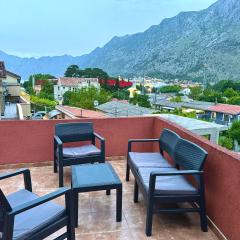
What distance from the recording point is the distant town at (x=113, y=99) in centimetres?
2560

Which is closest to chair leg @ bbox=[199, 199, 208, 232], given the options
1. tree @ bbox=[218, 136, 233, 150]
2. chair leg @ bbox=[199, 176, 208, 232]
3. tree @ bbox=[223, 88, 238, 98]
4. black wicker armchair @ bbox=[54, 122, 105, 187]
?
chair leg @ bbox=[199, 176, 208, 232]

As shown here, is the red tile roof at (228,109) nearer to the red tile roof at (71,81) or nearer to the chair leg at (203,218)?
the red tile roof at (71,81)

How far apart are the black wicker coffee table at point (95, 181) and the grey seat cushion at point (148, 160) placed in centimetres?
41

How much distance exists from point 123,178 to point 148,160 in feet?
2.55

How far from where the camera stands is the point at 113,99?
170ft

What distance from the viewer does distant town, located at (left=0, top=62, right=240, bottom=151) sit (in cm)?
2560

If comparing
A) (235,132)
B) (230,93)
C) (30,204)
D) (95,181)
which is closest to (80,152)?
(95,181)

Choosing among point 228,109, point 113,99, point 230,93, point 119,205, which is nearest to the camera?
point 119,205

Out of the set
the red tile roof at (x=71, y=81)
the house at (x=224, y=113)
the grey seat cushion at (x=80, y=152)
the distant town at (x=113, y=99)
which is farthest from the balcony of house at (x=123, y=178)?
the red tile roof at (x=71, y=81)

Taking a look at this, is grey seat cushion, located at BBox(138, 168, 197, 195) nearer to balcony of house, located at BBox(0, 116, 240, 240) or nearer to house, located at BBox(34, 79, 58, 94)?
balcony of house, located at BBox(0, 116, 240, 240)

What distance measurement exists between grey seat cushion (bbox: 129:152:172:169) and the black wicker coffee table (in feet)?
1.33

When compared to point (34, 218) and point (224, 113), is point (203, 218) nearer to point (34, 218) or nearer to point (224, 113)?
point (34, 218)

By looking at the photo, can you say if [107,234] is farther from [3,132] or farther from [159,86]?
[159,86]

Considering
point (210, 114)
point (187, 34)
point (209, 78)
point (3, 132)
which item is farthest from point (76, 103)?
point (187, 34)
